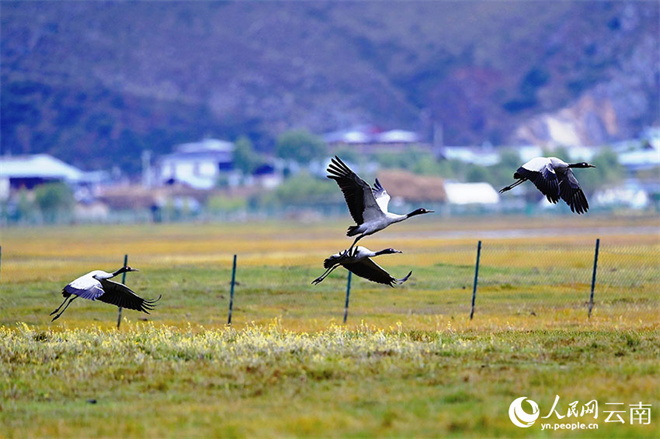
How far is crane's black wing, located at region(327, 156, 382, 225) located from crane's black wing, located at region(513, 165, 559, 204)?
2532 millimetres

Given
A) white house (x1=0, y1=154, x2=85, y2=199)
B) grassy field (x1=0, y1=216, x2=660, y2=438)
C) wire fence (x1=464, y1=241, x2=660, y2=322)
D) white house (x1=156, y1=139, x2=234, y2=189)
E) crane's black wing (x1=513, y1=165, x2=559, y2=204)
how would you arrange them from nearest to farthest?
grassy field (x1=0, y1=216, x2=660, y2=438) < crane's black wing (x1=513, y1=165, x2=559, y2=204) < wire fence (x1=464, y1=241, x2=660, y2=322) < white house (x1=0, y1=154, x2=85, y2=199) < white house (x1=156, y1=139, x2=234, y2=189)

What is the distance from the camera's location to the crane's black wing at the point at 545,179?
1936cm

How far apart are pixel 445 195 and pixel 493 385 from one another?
11116cm

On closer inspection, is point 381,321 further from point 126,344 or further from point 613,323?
point 126,344

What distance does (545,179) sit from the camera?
19.6m

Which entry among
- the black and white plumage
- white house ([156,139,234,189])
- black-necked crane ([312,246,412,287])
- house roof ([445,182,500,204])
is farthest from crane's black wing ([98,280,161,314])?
white house ([156,139,234,189])

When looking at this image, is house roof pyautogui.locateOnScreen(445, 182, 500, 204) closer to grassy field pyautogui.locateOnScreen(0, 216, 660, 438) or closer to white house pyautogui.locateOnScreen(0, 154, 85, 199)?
white house pyautogui.locateOnScreen(0, 154, 85, 199)

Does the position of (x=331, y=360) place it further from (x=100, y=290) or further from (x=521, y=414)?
(x=100, y=290)

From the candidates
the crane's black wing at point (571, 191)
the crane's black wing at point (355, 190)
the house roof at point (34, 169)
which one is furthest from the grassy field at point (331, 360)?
the house roof at point (34, 169)

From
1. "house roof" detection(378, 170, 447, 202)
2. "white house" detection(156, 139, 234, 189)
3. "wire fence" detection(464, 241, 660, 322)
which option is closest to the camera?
"wire fence" detection(464, 241, 660, 322)

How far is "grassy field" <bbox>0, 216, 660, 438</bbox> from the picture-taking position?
13070 millimetres

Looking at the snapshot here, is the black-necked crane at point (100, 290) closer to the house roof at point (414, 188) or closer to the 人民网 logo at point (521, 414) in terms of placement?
the 人民网 logo at point (521, 414)

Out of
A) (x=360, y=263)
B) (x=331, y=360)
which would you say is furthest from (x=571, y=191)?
(x=331, y=360)

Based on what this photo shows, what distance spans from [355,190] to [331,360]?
348 centimetres
